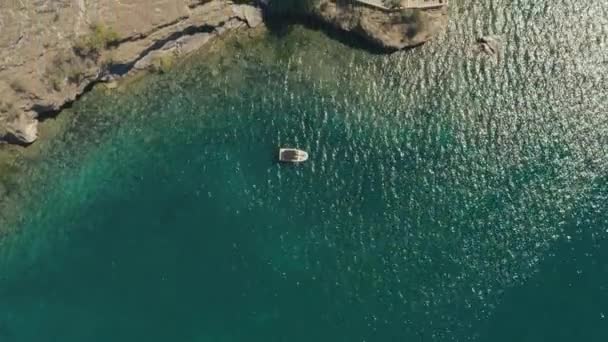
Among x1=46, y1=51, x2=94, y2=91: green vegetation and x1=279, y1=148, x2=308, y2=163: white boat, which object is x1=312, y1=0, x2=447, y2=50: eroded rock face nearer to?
x1=279, y1=148, x2=308, y2=163: white boat

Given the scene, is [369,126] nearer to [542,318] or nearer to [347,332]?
[347,332]

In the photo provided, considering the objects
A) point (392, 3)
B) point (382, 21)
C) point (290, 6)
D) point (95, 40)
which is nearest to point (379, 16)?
point (382, 21)

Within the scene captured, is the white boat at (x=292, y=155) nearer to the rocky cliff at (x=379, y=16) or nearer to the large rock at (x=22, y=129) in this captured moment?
the rocky cliff at (x=379, y=16)

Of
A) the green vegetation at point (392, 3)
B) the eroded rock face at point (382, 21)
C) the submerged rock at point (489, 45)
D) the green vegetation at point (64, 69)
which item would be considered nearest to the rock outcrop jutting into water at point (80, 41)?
the green vegetation at point (64, 69)

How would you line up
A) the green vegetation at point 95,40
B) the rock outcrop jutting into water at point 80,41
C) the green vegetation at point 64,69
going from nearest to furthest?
the rock outcrop jutting into water at point 80,41
the green vegetation at point 95,40
the green vegetation at point 64,69

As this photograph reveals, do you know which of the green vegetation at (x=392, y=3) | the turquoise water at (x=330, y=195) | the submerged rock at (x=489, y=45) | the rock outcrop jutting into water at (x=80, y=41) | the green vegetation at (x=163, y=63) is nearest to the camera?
the rock outcrop jutting into water at (x=80, y=41)
